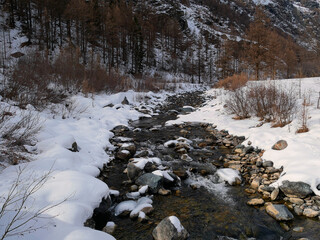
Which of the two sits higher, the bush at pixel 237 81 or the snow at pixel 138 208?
the bush at pixel 237 81

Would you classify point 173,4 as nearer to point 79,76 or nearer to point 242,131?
point 79,76

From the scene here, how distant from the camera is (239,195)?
3924mm

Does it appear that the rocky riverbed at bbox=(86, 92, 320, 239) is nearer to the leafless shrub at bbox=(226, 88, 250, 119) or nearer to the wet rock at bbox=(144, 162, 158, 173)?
the wet rock at bbox=(144, 162, 158, 173)

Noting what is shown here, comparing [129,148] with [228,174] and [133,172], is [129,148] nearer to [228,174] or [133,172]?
[133,172]

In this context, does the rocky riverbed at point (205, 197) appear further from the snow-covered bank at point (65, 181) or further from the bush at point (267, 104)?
the bush at point (267, 104)

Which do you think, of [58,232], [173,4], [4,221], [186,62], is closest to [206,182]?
[58,232]

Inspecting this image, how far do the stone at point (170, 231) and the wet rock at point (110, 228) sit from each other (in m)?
0.65

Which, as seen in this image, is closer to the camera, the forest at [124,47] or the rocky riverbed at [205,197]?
the rocky riverbed at [205,197]

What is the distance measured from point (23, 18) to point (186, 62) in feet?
92.7

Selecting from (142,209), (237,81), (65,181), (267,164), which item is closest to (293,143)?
(267,164)

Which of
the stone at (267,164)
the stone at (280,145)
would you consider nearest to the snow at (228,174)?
the stone at (267,164)

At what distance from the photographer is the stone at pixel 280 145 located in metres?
4.85

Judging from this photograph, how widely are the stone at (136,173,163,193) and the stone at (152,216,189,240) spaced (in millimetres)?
1190

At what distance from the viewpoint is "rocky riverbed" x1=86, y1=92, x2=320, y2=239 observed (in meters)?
3.02
